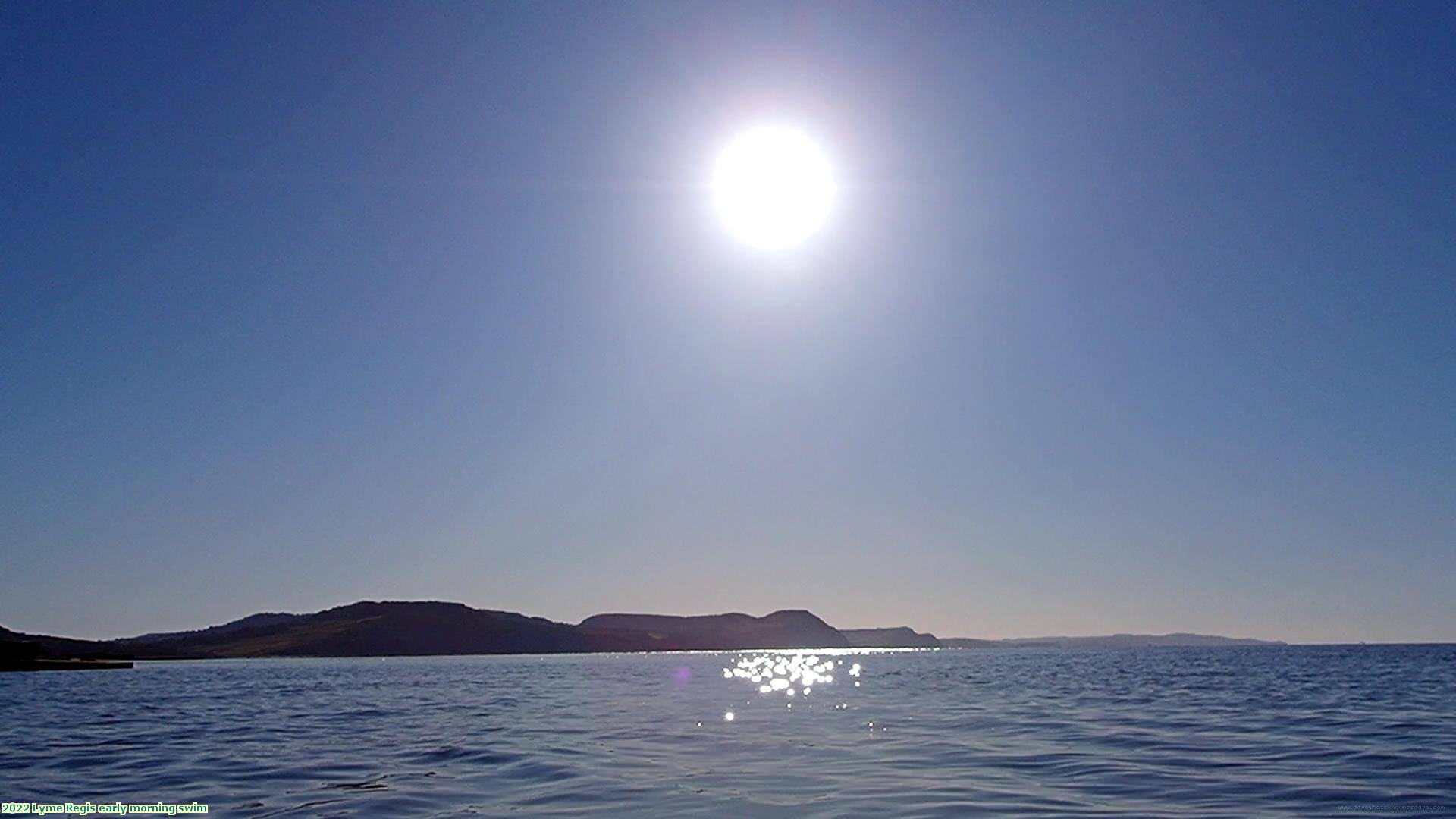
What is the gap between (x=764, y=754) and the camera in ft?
97.0

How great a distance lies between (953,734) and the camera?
34500 millimetres

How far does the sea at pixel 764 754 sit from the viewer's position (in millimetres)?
21281

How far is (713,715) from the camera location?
45000mm

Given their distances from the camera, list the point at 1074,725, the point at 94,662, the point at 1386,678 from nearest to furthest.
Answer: the point at 1074,725 < the point at 1386,678 < the point at 94,662

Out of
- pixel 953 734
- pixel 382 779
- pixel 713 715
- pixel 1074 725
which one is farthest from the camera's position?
pixel 713 715

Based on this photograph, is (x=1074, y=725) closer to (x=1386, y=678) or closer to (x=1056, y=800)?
(x=1056, y=800)

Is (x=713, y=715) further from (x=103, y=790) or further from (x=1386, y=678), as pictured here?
(x=1386, y=678)

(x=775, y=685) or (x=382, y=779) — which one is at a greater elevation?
(x=775, y=685)

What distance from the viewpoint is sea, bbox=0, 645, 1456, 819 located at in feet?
69.8

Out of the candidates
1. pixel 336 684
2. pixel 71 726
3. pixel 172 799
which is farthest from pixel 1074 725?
pixel 336 684

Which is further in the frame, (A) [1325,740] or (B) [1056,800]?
(A) [1325,740]

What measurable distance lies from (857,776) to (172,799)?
13854 mm

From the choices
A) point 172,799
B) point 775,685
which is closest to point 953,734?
point 172,799

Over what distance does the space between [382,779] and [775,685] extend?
5121 centimetres
